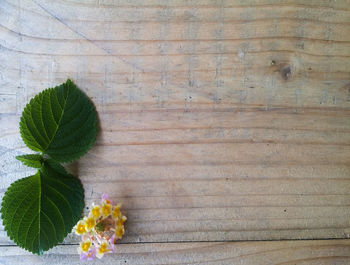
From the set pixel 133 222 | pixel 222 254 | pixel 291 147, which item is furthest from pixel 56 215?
pixel 291 147

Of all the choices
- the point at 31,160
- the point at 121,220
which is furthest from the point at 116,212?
the point at 31,160

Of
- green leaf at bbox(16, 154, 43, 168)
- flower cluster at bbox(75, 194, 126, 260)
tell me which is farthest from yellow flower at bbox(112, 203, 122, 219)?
green leaf at bbox(16, 154, 43, 168)

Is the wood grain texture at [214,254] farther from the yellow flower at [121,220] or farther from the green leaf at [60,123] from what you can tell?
the green leaf at [60,123]

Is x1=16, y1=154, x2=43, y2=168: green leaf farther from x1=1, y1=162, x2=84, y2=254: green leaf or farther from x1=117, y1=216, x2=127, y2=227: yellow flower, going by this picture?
x1=117, y1=216, x2=127, y2=227: yellow flower

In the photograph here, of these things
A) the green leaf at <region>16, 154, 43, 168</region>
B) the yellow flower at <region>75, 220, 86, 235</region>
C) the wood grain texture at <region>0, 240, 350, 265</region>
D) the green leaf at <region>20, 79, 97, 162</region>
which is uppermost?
the green leaf at <region>20, 79, 97, 162</region>

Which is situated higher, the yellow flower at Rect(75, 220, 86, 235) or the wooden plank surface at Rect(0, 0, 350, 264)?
the wooden plank surface at Rect(0, 0, 350, 264)
